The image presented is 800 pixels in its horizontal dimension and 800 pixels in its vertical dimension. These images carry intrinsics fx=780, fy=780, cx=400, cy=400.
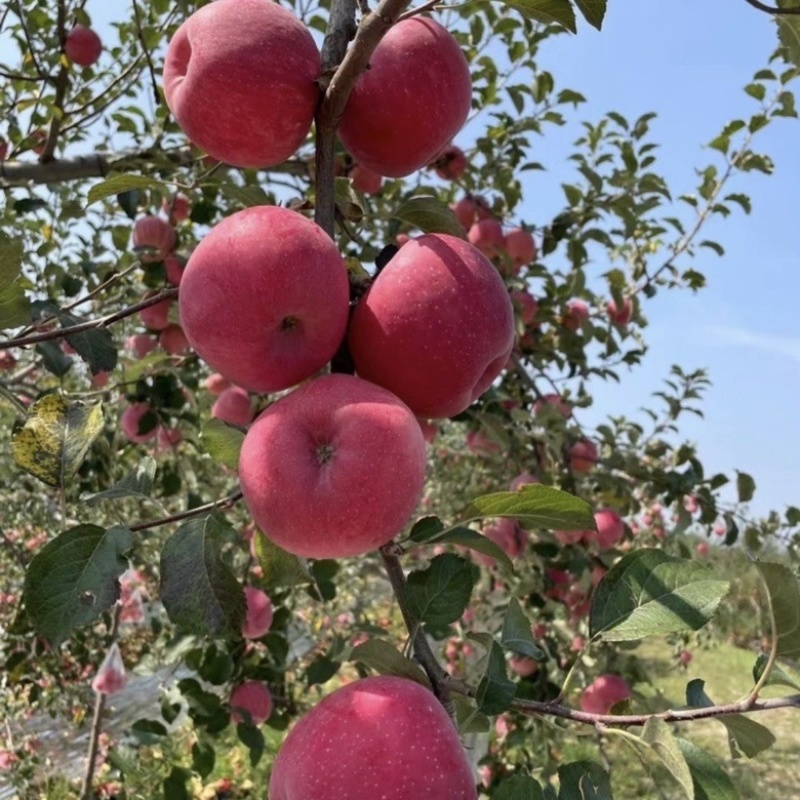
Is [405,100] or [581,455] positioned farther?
[581,455]

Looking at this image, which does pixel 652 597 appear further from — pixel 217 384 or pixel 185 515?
pixel 217 384

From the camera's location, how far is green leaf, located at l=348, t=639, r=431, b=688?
27.6 inches

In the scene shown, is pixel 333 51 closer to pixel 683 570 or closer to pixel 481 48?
pixel 683 570

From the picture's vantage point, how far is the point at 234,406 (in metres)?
2.09

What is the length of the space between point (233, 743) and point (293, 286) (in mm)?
3613

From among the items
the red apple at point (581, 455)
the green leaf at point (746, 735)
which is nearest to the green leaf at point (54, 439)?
the green leaf at point (746, 735)

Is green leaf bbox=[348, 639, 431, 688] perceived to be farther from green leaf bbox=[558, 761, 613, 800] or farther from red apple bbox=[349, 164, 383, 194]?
red apple bbox=[349, 164, 383, 194]

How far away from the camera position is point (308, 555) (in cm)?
68

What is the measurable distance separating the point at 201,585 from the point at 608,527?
5.76 feet

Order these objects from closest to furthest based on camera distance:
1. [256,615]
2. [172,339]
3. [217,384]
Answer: [256,615] < [172,339] < [217,384]

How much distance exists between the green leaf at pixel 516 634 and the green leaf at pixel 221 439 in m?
0.34

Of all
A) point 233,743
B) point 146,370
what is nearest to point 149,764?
point 233,743

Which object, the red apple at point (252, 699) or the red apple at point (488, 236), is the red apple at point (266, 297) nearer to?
the red apple at point (252, 699)

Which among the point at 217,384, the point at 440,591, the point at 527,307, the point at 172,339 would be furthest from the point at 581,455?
the point at 440,591
